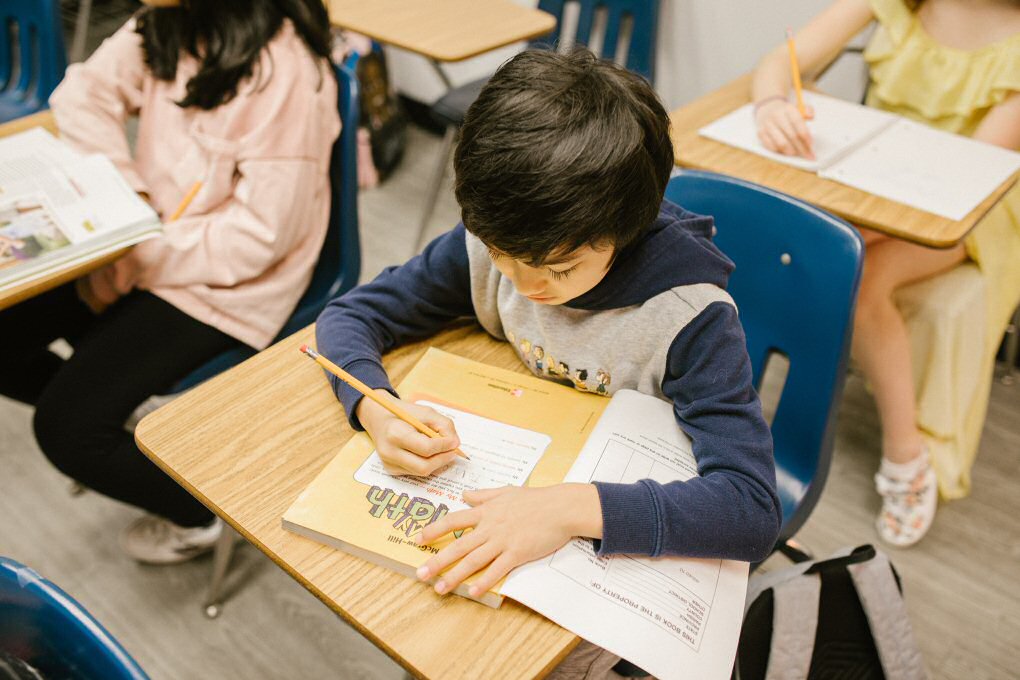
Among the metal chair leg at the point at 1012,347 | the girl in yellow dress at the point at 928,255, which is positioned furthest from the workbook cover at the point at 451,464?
the metal chair leg at the point at 1012,347

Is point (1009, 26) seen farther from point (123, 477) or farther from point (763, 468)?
point (123, 477)

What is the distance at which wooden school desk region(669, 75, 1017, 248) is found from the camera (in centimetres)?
A: 131

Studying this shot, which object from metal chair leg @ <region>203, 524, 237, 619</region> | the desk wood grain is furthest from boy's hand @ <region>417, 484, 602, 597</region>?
the desk wood grain

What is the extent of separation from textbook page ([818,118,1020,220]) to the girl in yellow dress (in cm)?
12

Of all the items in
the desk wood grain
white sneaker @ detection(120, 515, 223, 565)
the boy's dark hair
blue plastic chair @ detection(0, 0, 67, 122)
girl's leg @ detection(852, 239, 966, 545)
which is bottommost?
white sneaker @ detection(120, 515, 223, 565)

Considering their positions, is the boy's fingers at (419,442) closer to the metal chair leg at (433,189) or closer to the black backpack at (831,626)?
the black backpack at (831,626)

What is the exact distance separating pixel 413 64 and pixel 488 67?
0.40 meters

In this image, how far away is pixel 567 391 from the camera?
0.94 metres

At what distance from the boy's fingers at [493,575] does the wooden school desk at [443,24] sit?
5.20 ft

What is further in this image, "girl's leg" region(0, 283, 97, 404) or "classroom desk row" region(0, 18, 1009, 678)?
"girl's leg" region(0, 283, 97, 404)

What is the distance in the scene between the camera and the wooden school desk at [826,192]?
1.31 metres

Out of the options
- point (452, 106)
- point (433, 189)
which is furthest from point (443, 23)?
point (433, 189)

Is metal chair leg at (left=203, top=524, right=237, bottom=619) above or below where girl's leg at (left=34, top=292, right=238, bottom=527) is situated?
below

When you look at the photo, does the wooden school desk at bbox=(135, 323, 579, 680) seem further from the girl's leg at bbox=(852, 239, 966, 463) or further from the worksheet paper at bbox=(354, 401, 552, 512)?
the girl's leg at bbox=(852, 239, 966, 463)
